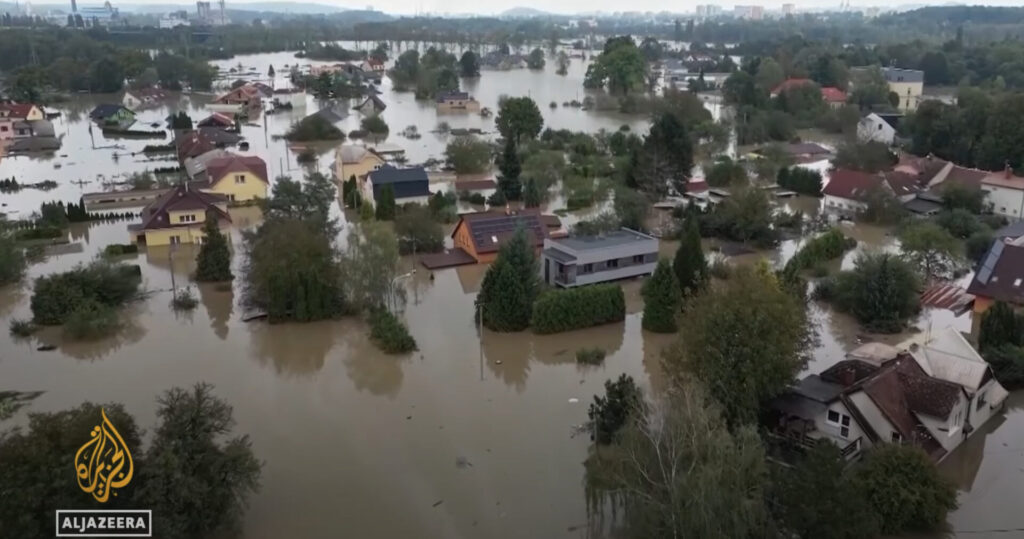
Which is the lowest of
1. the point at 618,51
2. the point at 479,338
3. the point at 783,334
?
the point at 479,338

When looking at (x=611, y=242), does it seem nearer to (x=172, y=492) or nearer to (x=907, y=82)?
(x=172, y=492)

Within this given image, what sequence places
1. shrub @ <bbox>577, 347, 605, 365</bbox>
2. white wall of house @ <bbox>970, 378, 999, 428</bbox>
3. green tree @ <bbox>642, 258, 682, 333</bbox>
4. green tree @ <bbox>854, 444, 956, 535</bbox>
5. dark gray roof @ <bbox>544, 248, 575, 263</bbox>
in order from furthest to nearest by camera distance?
dark gray roof @ <bbox>544, 248, 575, 263</bbox> → green tree @ <bbox>642, 258, 682, 333</bbox> → shrub @ <bbox>577, 347, 605, 365</bbox> → white wall of house @ <bbox>970, 378, 999, 428</bbox> → green tree @ <bbox>854, 444, 956, 535</bbox>

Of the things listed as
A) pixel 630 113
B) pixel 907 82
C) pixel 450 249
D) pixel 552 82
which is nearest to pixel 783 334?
pixel 450 249

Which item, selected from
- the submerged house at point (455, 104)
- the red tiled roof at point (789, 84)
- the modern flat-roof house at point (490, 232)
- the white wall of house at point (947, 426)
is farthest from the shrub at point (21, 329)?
the red tiled roof at point (789, 84)

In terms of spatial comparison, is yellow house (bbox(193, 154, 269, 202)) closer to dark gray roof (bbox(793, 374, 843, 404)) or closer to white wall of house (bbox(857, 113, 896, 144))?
dark gray roof (bbox(793, 374, 843, 404))

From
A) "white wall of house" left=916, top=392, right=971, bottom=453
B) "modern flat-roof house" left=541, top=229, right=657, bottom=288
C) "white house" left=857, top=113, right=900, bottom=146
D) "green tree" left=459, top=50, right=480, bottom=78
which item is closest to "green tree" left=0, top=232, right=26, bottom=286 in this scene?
"modern flat-roof house" left=541, top=229, right=657, bottom=288

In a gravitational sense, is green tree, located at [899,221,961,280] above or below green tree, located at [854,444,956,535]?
above
